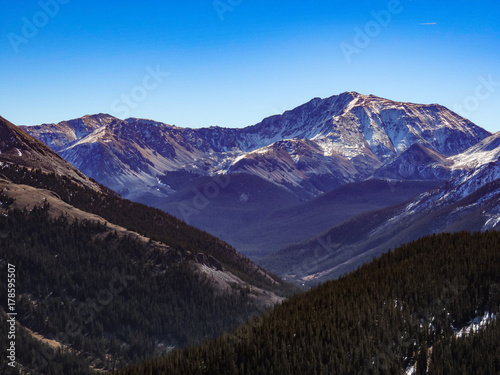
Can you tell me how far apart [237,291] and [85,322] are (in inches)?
1750

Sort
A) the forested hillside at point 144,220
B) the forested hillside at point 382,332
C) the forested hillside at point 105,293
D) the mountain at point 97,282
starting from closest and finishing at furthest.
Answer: the forested hillside at point 382,332, the mountain at point 97,282, the forested hillside at point 105,293, the forested hillside at point 144,220

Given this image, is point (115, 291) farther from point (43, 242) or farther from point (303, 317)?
point (303, 317)

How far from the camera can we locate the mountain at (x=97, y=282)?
101 m

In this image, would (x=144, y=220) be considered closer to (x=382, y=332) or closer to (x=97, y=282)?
(x=97, y=282)

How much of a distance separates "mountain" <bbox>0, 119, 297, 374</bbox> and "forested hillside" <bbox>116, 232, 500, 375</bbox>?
43.0 meters

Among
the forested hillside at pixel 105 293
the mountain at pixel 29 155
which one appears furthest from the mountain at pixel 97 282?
the mountain at pixel 29 155

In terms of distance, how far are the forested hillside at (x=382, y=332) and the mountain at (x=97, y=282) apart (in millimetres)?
43015

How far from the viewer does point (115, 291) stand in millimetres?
124750

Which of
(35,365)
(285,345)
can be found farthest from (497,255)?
(35,365)

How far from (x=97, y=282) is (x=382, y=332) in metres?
83.9

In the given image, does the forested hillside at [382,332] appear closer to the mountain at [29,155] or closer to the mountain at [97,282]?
the mountain at [97,282]

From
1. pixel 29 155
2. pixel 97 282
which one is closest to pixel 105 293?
pixel 97 282

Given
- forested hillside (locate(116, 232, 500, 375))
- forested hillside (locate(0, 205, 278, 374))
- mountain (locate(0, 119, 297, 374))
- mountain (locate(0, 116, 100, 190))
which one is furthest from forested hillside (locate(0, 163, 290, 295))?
forested hillside (locate(116, 232, 500, 375))

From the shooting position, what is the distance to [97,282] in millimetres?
123438
